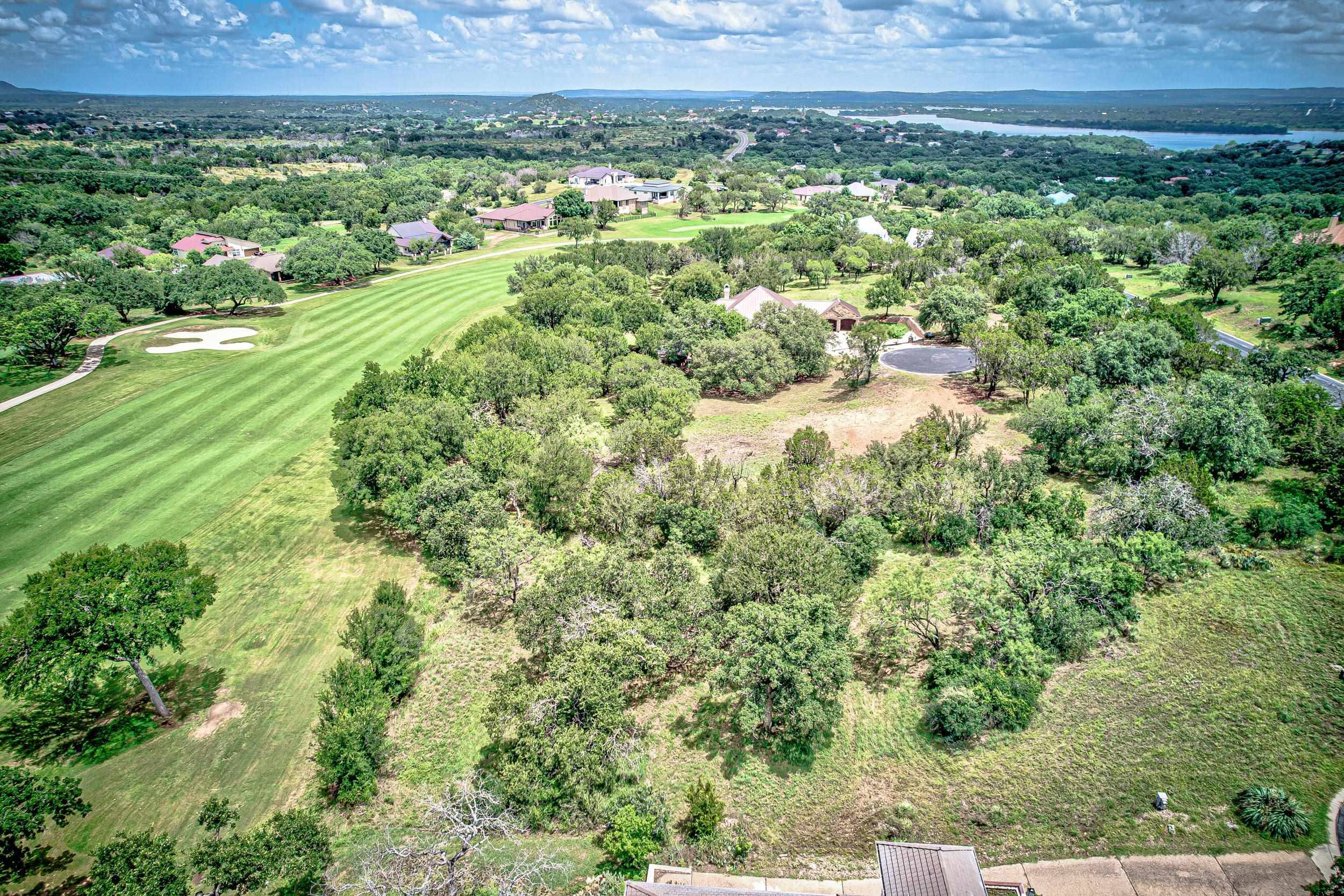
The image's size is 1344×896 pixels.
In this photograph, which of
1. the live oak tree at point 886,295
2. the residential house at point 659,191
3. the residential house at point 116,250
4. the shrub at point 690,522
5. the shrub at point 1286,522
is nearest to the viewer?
the shrub at point 1286,522

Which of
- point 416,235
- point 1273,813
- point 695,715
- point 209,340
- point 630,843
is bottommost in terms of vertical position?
point 695,715

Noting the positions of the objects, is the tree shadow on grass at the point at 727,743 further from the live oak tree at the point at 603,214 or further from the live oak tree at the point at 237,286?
the live oak tree at the point at 603,214

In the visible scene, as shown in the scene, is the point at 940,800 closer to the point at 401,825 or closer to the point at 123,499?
the point at 401,825

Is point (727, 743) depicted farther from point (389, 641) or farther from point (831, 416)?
point (831, 416)

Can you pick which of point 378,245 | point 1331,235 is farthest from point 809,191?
point 378,245

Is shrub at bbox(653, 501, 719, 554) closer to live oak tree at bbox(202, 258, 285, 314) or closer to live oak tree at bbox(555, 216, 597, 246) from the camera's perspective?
live oak tree at bbox(202, 258, 285, 314)

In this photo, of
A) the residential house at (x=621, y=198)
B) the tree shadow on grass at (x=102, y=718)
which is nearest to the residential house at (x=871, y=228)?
the residential house at (x=621, y=198)

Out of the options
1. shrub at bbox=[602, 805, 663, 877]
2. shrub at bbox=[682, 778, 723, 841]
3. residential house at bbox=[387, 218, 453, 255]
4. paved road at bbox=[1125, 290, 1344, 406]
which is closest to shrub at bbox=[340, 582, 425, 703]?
shrub at bbox=[602, 805, 663, 877]
